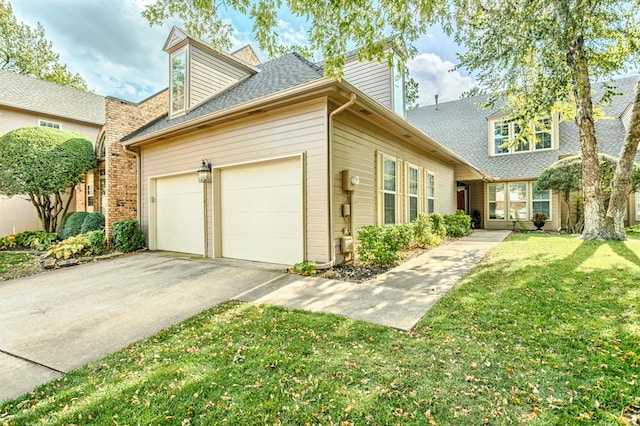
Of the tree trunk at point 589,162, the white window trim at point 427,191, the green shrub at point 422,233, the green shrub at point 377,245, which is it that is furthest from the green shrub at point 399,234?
the tree trunk at point 589,162

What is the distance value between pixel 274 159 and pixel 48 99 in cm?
1504

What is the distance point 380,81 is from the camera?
8.85m

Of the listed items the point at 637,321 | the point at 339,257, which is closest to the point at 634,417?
the point at 637,321

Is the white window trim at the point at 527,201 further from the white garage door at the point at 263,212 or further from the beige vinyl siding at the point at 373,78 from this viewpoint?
the white garage door at the point at 263,212

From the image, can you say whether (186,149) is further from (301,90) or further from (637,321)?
(637,321)

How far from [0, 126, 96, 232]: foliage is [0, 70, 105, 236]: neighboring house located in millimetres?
2503

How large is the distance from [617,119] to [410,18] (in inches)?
555

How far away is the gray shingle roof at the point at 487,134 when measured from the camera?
13445mm

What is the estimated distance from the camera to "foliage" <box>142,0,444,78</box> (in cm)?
499

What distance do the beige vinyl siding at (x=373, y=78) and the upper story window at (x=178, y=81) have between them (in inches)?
188

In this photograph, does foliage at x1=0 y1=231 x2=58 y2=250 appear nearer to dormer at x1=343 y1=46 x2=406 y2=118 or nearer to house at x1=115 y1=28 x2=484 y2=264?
house at x1=115 y1=28 x2=484 y2=264

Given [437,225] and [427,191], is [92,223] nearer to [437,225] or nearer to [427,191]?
[427,191]

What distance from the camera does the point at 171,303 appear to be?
14.3 ft

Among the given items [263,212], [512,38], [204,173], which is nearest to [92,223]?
[204,173]
